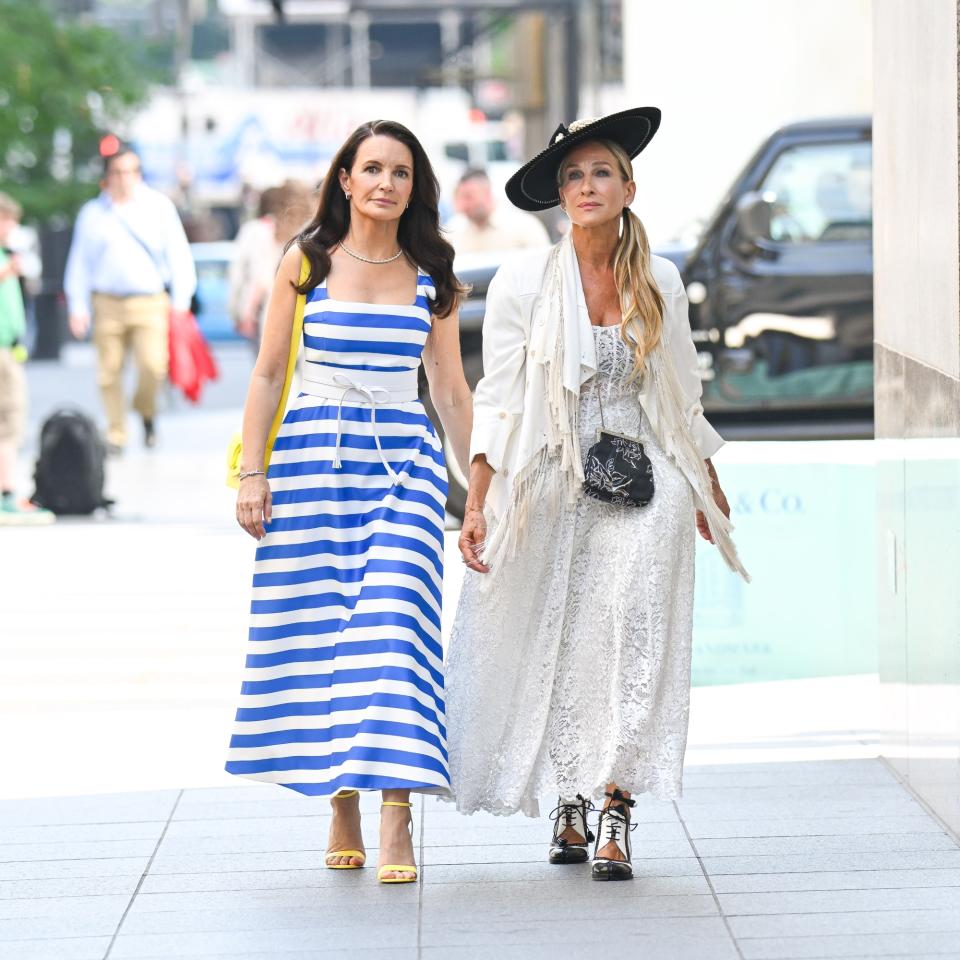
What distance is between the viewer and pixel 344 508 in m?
5.22

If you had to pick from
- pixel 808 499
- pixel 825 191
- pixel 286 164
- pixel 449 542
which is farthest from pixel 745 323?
pixel 286 164

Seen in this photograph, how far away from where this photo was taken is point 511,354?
17.1 feet

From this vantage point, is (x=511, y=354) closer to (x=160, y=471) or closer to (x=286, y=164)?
(x=160, y=471)

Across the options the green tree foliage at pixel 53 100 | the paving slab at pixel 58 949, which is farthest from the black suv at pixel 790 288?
the green tree foliage at pixel 53 100

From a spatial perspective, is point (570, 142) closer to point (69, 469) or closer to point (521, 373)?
point (521, 373)

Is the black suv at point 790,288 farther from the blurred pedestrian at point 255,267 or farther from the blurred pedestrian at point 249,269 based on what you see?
A: the blurred pedestrian at point 249,269

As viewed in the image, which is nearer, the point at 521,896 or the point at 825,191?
the point at 521,896

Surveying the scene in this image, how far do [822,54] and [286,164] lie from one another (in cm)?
2974

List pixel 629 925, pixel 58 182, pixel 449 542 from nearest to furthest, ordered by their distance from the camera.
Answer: pixel 629 925 → pixel 449 542 → pixel 58 182

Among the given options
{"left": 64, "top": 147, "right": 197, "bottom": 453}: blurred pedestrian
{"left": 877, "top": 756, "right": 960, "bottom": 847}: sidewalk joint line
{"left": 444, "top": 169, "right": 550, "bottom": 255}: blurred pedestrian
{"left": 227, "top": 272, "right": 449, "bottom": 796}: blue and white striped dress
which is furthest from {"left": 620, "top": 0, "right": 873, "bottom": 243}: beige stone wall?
{"left": 227, "top": 272, "right": 449, "bottom": 796}: blue and white striped dress

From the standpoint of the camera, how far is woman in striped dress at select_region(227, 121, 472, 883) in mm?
5145

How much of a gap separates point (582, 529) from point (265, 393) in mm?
842

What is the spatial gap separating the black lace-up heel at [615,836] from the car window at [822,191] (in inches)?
Answer: 284

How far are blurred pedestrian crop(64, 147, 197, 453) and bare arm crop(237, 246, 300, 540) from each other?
9140mm
